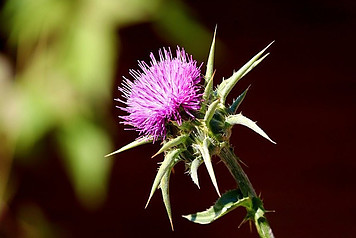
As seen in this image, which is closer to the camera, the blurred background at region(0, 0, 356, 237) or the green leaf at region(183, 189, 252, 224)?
the green leaf at region(183, 189, 252, 224)

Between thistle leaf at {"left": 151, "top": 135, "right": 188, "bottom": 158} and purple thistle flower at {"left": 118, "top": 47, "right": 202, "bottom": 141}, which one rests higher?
purple thistle flower at {"left": 118, "top": 47, "right": 202, "bottom": 141}

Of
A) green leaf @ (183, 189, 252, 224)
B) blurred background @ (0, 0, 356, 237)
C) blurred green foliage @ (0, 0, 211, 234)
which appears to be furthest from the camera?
blurred background @ (0, 0, 356, 237)

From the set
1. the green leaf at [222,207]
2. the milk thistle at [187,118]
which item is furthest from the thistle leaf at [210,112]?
the green leaf at [222,207]

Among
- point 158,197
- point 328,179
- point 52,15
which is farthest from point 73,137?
point 328,179

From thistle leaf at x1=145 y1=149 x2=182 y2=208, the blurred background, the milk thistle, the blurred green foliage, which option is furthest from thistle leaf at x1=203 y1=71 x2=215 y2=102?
the blurred background

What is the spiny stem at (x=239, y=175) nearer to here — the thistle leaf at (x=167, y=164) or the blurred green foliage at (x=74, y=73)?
the thistle leaf at (x=167, y=164)

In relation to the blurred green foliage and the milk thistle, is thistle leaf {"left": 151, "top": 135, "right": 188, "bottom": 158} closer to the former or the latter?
the milk thistle

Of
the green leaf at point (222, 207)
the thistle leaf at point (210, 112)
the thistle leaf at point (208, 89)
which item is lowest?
the green leaf at point (222, 207)

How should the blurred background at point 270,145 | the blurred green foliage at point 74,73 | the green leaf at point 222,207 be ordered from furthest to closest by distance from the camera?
the blurred background at point 270,145 → the blurred green foliage at point 74,73 → the green leaf at point 222,207
